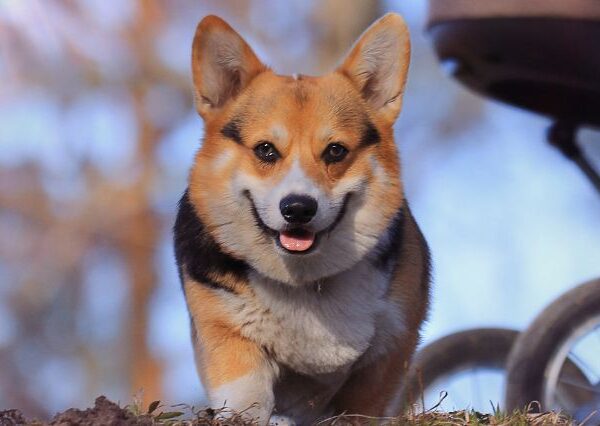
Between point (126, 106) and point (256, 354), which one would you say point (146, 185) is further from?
point (256, 354)

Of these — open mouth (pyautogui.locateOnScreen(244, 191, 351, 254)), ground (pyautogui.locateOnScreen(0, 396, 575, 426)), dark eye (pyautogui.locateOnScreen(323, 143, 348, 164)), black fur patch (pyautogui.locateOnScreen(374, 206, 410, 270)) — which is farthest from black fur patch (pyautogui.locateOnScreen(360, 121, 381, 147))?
ground (pyautogui.locateOnScreen(0, 396, 575, 426))

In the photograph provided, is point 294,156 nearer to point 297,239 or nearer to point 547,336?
point 297,239

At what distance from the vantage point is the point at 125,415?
396 cm

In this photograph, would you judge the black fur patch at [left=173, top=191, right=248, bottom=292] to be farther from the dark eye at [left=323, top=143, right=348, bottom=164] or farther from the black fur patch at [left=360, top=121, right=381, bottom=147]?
the black fur patch at [left=360, top=121, right=381, bottom=147]

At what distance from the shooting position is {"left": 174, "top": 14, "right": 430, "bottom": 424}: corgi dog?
457 centimetres

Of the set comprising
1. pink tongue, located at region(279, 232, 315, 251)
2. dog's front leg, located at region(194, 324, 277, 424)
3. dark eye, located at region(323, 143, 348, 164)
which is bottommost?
dog's front leg, located at region(194, 324, 277, 424)

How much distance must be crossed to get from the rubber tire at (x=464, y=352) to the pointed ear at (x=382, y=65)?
5.53 feet

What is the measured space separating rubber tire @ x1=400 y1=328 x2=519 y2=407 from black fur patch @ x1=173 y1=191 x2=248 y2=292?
178cm

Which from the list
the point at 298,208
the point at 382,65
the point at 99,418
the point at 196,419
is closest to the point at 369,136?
the point at 382,65

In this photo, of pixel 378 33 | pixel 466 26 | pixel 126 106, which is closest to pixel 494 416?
pixel 378 33

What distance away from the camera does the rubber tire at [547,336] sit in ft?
19.7

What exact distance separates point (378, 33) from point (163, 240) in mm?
6889

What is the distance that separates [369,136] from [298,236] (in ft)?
1.79

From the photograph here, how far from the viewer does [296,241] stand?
4.55 m
